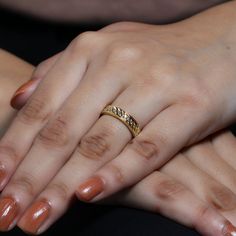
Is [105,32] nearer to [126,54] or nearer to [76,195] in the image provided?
[126,54]

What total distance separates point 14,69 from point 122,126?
336 mm

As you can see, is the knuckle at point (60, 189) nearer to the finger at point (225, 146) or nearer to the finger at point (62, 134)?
the finger at point (62, 134)

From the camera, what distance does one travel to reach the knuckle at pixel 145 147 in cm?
87

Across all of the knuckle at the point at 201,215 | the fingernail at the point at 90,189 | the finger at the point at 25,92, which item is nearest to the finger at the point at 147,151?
the fingernail at the point at 90,189

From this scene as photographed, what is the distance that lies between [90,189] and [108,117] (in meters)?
0.13

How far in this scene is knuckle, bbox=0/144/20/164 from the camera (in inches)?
35.7

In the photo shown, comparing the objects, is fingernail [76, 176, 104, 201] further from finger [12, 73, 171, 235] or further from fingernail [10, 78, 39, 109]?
fingernail [10, 78, 39, 109]

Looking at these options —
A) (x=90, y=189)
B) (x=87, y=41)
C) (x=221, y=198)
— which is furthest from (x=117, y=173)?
(x=87, y=41)

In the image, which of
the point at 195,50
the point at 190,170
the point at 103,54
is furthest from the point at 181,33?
the point at 190,170

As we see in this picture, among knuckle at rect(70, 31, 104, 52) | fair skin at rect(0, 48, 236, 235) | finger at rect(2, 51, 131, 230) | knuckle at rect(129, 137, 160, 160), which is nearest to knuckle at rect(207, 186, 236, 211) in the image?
fair skin at rect(0, 48, 236, 235)

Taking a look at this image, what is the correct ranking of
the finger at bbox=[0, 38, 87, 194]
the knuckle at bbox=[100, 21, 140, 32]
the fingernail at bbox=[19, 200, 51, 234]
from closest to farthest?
the fingernail at bbox=[19, 200, 51, 234] → the finger at bbox=[0, 38, 87, 194] → the knuckle at bbox=[100, 21, 140, 32]

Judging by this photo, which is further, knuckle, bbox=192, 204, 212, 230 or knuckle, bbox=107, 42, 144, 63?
knuckle, bbox=107, 42, 144, 63

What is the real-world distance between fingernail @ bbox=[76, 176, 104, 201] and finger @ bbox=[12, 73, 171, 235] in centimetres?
3

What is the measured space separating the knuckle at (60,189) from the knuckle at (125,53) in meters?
0.24
